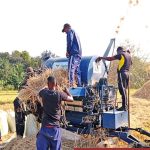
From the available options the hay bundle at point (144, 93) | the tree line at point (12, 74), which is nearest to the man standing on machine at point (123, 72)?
the hay bundle at point (144, 93)

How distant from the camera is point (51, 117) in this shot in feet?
21.2

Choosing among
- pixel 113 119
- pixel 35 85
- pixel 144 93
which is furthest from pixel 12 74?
pixel 113 119

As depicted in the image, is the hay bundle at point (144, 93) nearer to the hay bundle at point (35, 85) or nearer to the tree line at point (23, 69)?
the tree line at point (23, 69)

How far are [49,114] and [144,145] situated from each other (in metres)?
2.37

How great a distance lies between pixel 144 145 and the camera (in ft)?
25.1

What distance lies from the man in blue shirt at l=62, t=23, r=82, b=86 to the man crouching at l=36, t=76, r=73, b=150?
7.40 ft

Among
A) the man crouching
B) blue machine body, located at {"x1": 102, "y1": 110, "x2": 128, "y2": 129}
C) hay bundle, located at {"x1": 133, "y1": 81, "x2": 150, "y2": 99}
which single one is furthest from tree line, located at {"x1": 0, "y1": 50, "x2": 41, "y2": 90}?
the man crouching

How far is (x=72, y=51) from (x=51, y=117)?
2724mm

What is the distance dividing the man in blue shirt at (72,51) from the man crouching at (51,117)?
→ 2.25 metres

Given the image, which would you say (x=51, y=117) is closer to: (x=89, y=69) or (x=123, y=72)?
(x=123, y=72)

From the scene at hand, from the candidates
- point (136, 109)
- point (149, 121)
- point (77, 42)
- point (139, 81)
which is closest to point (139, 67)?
point (139, 81)

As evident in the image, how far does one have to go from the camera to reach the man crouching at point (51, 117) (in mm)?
6438

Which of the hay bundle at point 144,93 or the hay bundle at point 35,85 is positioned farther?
the hay bundle at point 144,93

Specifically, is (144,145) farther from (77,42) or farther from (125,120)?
(77,42)
